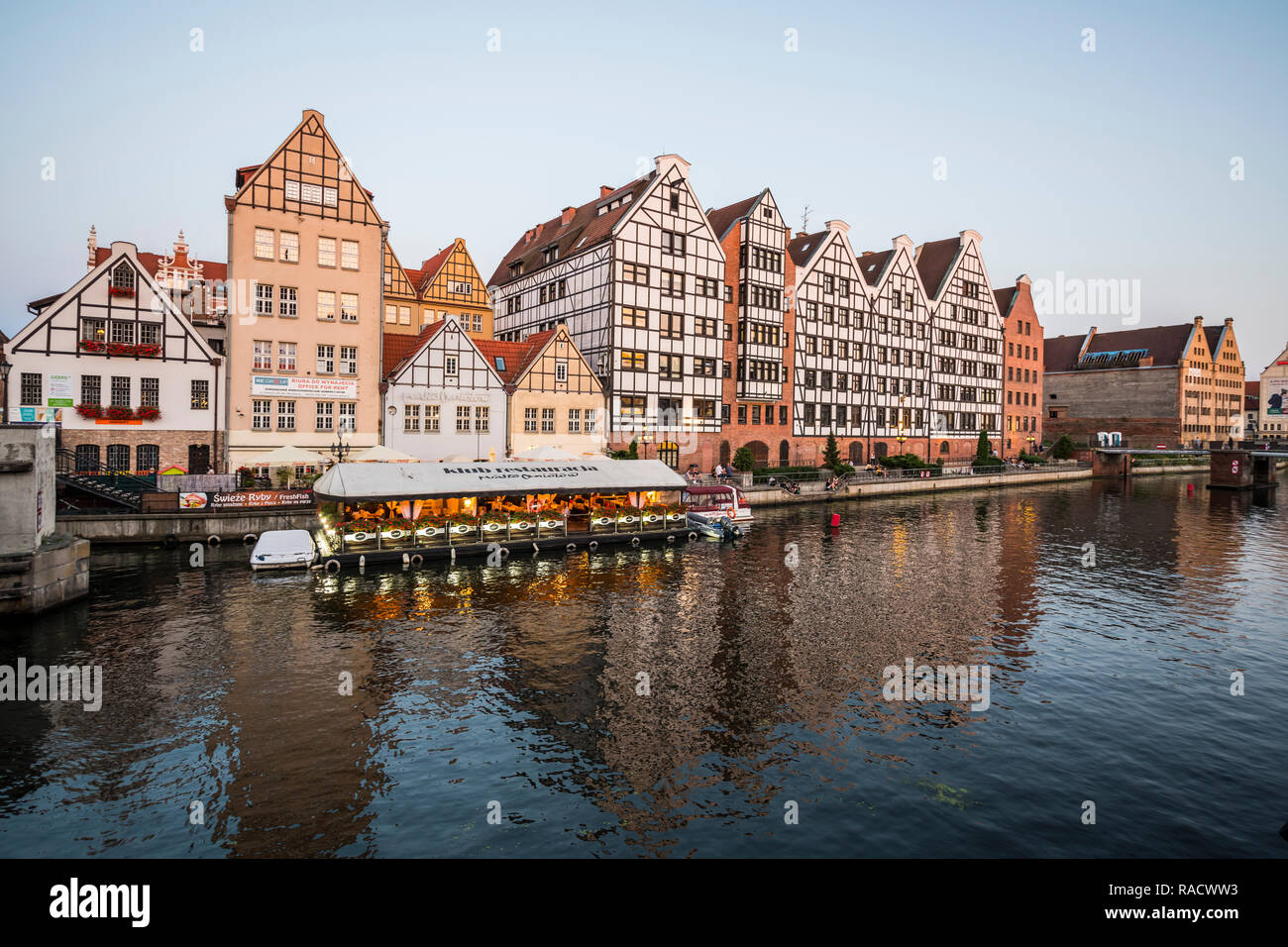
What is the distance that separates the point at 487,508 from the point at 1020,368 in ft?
286

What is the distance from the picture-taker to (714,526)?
41.4 m

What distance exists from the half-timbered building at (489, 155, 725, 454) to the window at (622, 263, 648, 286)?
3.1 inches

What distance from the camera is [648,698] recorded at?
57.6 ft

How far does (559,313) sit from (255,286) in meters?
25.8

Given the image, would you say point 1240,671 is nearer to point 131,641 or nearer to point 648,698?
point 648,698

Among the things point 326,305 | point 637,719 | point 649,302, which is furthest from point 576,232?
point 637,719

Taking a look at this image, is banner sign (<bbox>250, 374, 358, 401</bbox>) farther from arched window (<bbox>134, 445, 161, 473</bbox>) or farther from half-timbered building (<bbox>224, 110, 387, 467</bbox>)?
arched window (<bbox>134, 445, 161, 473</bbox>)

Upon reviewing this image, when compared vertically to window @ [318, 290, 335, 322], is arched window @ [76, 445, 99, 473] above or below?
below

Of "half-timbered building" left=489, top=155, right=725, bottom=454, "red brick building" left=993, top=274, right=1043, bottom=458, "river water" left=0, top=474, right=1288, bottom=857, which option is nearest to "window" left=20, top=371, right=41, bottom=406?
"river water" left=0, top=474, right=1288, bottom=857

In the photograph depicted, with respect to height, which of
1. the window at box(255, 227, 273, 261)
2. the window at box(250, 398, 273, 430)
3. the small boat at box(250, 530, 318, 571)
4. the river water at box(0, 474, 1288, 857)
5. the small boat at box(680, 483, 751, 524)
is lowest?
the river water at box(0, 474, 1288, 857)

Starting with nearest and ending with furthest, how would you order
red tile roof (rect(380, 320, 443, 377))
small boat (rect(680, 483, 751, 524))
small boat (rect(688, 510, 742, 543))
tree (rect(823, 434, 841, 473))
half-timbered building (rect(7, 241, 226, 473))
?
half-timbered building (rect(7, 241, 226, 473))
small boat (rect(688, 510, 742, 543))
small boat (rect(680, 483, 751, 524))
red tile roof (rect(380, 320, 443, 377))
tree (rect(823, 434, 841, 473))

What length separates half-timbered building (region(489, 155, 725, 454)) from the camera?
185 feet

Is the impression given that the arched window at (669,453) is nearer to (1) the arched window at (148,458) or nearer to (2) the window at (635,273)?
(2) the window at (635,273)
